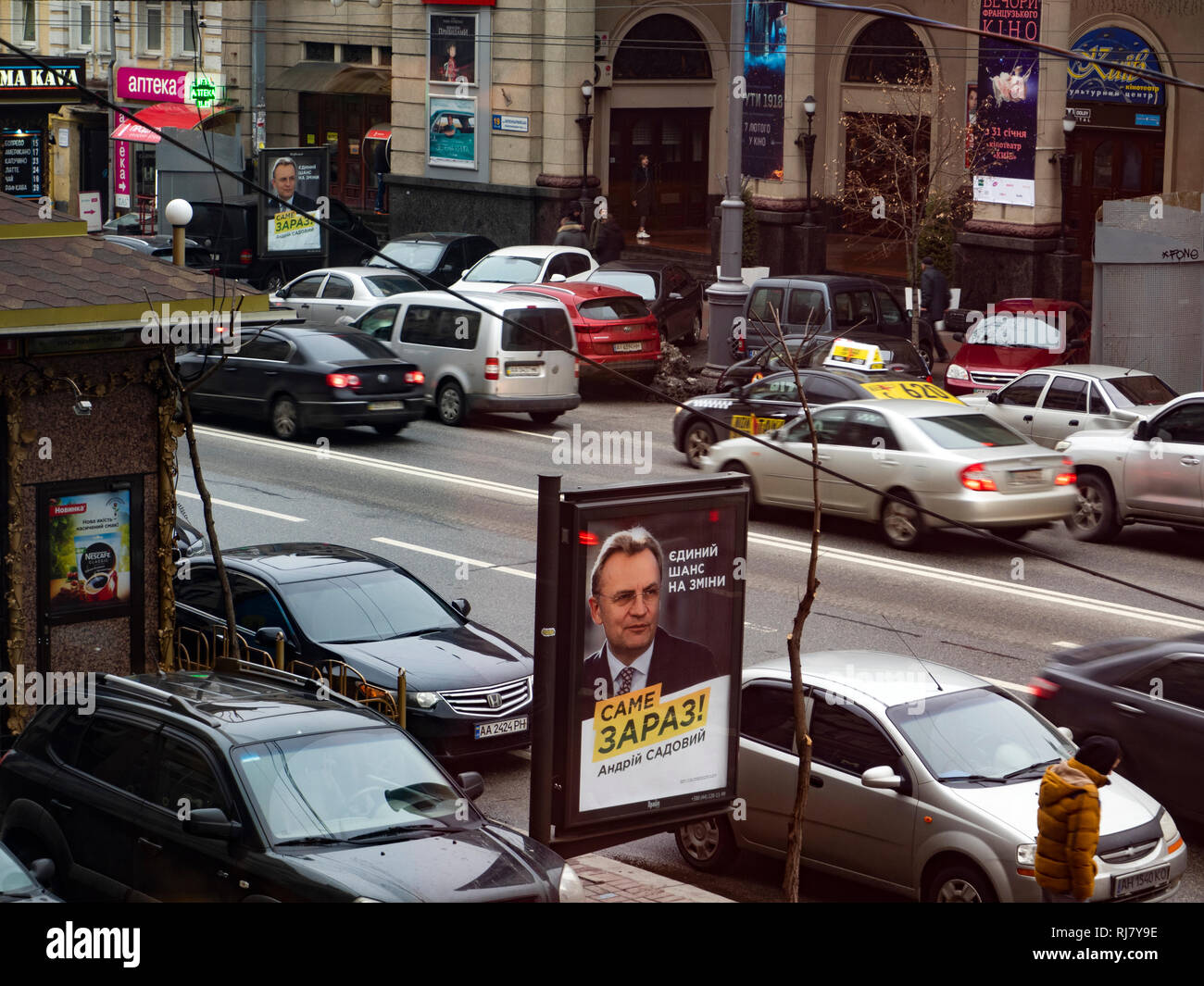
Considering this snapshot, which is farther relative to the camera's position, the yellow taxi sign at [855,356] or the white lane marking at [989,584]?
the yellow taxi sign at [855,356]

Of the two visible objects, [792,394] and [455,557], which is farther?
[792,394]

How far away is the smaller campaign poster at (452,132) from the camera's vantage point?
42562 millimetres

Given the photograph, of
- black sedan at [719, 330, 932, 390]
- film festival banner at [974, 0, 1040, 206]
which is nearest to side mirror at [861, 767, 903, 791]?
black sedan at [719, 330, 932, 390]

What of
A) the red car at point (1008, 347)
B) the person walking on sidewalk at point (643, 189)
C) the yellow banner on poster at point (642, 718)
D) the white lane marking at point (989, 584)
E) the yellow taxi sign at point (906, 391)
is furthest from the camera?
the person walking on sidewalk at point (643, 189)

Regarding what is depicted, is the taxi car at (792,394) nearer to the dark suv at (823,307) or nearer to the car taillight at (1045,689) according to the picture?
the dark suv at (823,307)

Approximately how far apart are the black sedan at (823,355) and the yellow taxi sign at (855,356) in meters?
1.01

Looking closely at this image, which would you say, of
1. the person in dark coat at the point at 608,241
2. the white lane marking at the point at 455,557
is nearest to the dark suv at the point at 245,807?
the white lane marking at the point at 455,557

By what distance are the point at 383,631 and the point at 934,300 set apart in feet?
65.8

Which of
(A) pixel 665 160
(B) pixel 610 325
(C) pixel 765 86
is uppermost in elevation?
(C) pixel 765 86

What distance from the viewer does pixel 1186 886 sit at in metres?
10.2

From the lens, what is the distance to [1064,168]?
32.0 meters

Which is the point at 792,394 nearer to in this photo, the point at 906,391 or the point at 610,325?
the point at 906,391

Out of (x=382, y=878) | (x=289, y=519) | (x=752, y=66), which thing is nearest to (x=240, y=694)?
(x=382, y=878)

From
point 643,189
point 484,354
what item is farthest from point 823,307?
point 643,189
